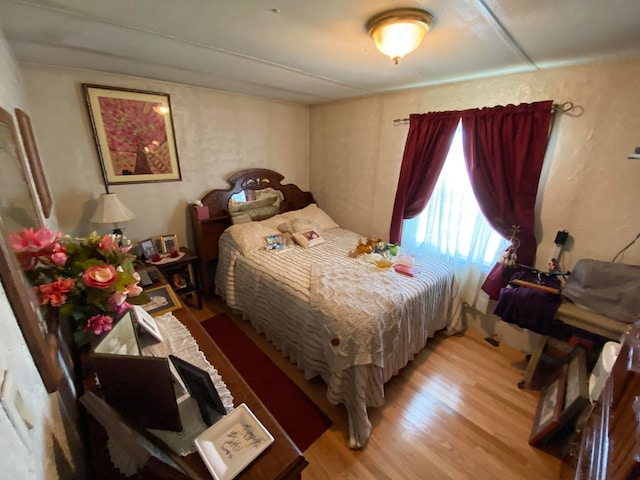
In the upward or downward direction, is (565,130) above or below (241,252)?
above

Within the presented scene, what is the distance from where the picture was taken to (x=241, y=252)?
2523 mm

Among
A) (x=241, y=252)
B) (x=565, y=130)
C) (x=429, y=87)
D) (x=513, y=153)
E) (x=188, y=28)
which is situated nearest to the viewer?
(x=188, y=28)

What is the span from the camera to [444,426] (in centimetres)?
162

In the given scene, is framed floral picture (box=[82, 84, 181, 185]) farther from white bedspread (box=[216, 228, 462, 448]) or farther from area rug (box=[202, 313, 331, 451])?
area rug (box=[202, 313, 331, 451])

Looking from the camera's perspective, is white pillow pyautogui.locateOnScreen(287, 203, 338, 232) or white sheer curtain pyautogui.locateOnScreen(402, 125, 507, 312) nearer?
white sheer curtain pyautogui.locateOnScreen(402, 125, 507, 312)

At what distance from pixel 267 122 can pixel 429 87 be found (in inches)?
70.7

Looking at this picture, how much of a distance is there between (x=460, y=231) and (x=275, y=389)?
2054 millimetres

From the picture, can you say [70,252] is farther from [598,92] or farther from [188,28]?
[598,92]

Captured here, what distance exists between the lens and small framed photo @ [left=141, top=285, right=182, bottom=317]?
143 centimetres

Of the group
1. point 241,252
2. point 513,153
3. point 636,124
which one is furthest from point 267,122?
point 636,124

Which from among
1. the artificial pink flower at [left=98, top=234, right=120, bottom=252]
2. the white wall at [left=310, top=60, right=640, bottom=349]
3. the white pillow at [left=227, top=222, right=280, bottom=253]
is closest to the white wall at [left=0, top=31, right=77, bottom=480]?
the artificial pink flower at [left=98, top=234, right=120, bottom=252]

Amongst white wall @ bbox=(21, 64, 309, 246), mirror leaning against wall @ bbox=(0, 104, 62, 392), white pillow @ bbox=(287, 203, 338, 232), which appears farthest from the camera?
white pillow @ bbox=(287, 203, 338, 232)

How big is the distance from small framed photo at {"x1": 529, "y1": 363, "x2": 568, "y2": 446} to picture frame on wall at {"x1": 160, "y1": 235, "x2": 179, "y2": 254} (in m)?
3.12

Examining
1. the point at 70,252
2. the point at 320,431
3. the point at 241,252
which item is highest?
the point at 70,252
